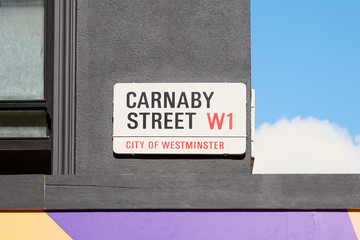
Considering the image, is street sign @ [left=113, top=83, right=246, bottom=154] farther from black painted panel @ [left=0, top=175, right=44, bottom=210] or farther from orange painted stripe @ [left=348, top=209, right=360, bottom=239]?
orange painted stripe @ [left=348, top=209, right=360, bottom=239]

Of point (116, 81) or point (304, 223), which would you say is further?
point (116, 81)

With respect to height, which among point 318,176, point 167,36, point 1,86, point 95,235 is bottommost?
point 95,235

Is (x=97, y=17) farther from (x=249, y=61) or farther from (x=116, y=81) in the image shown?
(x=249, y=61)

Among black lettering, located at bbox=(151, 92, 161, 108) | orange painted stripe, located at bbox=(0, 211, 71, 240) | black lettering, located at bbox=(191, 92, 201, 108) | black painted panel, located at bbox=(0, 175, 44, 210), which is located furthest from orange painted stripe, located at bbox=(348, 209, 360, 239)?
black painted panel, located at bbox=(0, 175, 44, 210)

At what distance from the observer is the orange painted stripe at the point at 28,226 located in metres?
5.05

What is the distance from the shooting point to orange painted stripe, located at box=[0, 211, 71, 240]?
505 centimetres

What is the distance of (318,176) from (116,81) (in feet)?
7.63

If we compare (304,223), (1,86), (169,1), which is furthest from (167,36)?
(304,223)

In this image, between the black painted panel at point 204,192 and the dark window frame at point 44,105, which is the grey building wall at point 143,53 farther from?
the black painted panel at point 204,192

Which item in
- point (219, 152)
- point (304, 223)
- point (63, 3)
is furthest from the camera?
point (63, 3)

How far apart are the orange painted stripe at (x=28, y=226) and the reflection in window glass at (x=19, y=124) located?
50.4 inches

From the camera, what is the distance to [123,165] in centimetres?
576

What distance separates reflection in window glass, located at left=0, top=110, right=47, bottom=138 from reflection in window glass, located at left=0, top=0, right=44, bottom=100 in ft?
0.60

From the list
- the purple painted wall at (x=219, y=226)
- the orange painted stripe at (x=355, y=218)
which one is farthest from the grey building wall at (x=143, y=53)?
the orange painted stripe at (x=355, y=218)
